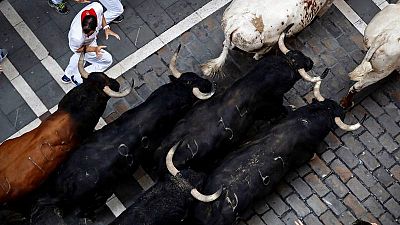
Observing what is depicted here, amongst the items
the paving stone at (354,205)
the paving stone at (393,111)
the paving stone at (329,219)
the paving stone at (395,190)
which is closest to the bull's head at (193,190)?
the paving stone at (329,219)

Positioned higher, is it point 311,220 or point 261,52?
point 261,52

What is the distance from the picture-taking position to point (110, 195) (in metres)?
11.6

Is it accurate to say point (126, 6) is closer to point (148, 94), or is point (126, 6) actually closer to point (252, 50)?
point (148, 94)

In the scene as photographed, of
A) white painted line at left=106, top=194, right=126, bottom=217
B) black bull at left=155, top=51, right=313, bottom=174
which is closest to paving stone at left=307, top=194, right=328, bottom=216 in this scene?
black bull at left=155, top=51, right=313, bottom=174

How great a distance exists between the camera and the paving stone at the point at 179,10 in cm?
1326

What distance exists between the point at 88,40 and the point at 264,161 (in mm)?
3284

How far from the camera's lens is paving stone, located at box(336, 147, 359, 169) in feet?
40.4

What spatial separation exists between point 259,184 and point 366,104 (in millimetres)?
2659

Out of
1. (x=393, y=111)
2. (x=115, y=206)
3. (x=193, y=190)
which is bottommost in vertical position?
(x=115, y=206)

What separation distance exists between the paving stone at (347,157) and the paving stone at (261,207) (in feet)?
4.72

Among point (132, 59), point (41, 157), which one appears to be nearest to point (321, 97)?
point (132, 59)

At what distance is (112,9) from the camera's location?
12.9 m

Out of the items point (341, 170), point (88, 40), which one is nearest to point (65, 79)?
point (88, 40)

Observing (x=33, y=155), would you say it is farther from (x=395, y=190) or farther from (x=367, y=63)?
(x=395, y=190)
